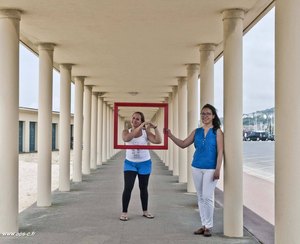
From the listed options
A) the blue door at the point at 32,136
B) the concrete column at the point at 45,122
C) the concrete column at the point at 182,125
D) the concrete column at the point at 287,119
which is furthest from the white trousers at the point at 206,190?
the blue door at the point at 32,136

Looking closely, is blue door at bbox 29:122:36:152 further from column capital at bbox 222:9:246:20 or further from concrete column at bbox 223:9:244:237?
concrete column at bbox 223:9:244:237

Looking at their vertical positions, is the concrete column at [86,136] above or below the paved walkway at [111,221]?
above

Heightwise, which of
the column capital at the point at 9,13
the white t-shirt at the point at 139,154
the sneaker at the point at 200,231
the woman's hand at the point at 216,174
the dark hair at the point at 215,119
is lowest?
the sneaker at the point at 200,231

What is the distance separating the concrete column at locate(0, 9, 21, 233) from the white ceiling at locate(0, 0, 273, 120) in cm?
60

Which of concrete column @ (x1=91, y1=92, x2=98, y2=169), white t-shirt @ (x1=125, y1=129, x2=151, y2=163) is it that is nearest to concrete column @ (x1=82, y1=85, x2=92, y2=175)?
concrete column @ (x1=91, y1=92, x2=98, y2=169)

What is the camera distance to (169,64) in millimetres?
12414

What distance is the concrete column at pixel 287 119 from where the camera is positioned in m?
4.14

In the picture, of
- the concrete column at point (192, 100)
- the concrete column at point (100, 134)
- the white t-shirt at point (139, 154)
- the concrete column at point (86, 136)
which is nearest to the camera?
the white t-shirt at point (139, 154)

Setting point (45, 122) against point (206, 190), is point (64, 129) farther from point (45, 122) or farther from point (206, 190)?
point (206, 190)

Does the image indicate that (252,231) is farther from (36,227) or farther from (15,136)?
(15,136)

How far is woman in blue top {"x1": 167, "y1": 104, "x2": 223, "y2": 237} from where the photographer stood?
6109 mm

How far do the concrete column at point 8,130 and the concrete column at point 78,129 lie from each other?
7.32m

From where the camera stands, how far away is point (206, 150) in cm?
616

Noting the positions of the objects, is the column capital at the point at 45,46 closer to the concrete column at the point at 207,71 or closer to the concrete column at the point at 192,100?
the concrete column at the point at 207,71
